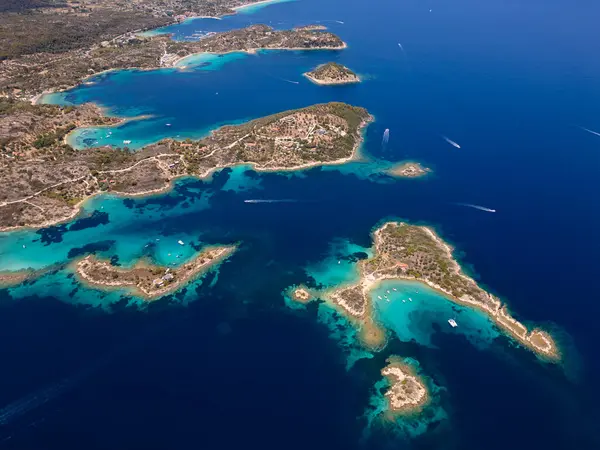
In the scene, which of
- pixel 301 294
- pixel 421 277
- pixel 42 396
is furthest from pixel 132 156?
pixel 421 277

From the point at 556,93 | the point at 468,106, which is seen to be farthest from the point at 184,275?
the point at 556,93

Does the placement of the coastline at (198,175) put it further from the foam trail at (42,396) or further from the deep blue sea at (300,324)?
the foam trail at (42,396)

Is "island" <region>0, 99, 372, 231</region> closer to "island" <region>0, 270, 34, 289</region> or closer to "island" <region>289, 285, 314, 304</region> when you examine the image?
"island" <region>0, 270, 34, 289</region>

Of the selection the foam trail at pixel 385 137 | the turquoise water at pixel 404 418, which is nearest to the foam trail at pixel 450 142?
the foam trail at pixel 385 137

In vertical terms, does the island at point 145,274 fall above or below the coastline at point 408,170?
below

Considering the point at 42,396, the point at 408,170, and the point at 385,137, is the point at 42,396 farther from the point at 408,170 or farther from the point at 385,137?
the point at 385,137

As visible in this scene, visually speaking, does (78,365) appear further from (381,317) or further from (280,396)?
(381,317)
